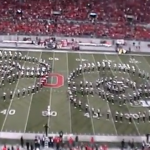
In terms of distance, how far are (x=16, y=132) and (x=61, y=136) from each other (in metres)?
2.69

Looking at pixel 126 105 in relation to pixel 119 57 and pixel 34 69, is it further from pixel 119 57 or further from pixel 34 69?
pixel 119 57

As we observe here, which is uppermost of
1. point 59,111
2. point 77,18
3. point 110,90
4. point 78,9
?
point 78,9

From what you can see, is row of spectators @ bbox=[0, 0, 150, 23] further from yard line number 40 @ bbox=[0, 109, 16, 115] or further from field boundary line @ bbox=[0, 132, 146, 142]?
field boundary line @ bbox=[0, 132, 146, 142]

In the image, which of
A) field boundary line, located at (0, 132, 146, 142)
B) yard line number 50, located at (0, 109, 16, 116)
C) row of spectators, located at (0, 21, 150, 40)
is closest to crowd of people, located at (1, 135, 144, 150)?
field boundary line, located at (0, 132, 146, 142)

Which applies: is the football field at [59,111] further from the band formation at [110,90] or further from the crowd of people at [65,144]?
the crowd of people at [65,144]

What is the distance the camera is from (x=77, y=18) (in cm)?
4909

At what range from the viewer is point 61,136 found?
2030 centimetres

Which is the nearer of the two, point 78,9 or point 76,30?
point 76,30

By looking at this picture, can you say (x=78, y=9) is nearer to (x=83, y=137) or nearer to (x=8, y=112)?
(x=8, y=112)

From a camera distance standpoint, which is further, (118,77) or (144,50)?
(144,50)

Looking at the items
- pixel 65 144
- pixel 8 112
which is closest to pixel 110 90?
pixel 8 112

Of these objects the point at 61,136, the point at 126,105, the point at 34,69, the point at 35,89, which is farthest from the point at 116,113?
the point at 34,69

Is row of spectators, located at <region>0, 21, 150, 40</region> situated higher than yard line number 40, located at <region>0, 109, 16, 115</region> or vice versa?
row of spectators, located at <region>0, 21, 150, 40</region>

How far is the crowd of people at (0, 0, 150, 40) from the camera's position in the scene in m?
44.7
